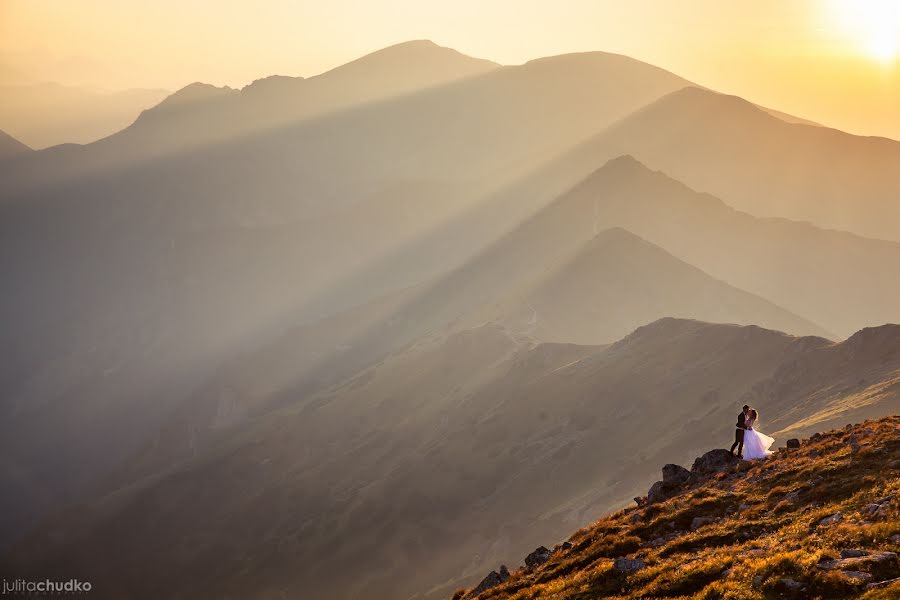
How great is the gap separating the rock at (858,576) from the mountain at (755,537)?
2 centimetres

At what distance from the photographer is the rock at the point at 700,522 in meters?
27.2

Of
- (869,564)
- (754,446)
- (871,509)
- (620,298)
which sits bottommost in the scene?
(869,564)

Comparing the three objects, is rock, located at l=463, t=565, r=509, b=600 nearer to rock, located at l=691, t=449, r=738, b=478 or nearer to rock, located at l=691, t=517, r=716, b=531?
rock, located at l=691, t=517, r=716, b=531

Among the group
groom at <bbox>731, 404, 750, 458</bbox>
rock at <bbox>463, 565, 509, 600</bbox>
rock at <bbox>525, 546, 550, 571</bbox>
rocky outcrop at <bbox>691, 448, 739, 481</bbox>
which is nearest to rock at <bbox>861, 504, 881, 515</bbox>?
groom at <bbox>731, 404, 750, 458</bbox>

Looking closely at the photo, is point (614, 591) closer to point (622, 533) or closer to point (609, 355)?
point (622, 533)

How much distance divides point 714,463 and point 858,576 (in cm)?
1861

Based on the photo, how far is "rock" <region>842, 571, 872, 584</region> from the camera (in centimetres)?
1652

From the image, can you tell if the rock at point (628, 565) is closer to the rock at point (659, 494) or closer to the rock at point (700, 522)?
the rock at point (700, 522)

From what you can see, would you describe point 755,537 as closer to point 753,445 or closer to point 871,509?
point 871,509

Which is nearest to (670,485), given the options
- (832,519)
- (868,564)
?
(832,519)

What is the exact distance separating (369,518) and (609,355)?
166 feet

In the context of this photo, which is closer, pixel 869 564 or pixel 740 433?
pixel 869 564

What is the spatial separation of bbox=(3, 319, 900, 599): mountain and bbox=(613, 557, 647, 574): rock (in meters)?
44.1

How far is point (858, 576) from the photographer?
55.2 feet
